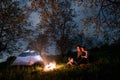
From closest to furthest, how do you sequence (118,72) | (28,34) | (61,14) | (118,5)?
1. (118,72)
2. (118,5)
3. (28,34)
4. (61,14)

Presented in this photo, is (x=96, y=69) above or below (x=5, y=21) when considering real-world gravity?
below

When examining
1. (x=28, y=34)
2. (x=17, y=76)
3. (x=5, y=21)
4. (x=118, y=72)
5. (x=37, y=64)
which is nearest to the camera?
(x=118, y=72)

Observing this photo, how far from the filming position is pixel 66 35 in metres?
48.5

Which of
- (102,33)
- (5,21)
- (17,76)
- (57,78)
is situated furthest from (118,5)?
(5,21)

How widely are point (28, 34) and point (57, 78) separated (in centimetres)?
2092

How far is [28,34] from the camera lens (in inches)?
1452

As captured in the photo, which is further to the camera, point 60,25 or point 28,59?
point 60,25

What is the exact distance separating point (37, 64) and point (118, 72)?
11.9m

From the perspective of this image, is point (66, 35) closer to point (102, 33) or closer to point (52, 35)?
point (52, 35)

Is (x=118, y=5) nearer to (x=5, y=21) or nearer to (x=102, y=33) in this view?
(x=102, y=33)

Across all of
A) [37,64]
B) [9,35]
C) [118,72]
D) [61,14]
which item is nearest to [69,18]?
[61,14]

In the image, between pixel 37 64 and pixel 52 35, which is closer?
pixel 37 64

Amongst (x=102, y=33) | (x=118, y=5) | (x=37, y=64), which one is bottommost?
(x=37, y=64)

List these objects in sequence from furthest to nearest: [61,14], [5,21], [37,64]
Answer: [61,14]
[5,21]
[37,64]
